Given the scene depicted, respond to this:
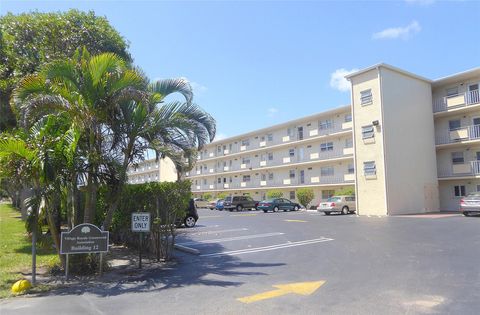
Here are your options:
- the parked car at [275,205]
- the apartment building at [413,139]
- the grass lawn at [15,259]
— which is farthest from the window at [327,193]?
the grass lawn at [15,259]

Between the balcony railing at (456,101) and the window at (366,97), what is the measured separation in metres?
6.14

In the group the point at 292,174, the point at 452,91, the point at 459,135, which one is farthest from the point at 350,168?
the point at 452,91

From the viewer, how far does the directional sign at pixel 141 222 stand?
9.70m

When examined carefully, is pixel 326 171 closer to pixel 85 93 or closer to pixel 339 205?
pixel 339 205

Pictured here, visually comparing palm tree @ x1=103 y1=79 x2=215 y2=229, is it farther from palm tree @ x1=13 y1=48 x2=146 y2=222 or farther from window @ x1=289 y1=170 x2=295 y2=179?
window @ x1=289 y1=170 x2=295 y2=179

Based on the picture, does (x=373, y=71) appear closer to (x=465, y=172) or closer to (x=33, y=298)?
(x=465, y=172)

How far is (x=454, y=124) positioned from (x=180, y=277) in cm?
2882

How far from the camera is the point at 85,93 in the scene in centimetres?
878

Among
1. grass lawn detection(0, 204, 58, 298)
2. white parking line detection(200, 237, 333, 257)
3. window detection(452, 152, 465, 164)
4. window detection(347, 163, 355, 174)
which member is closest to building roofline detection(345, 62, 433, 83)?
window detection(452, 152, 465, 164)

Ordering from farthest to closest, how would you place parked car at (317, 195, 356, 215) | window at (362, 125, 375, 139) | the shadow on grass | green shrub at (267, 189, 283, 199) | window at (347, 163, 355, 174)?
green shrub at (267, 189, 283, 199) → window at (347, 163, 355, 174) → parked car at (317, 195, 356, 215) → window at (362, 125, 375, 139) → the shadow on grass

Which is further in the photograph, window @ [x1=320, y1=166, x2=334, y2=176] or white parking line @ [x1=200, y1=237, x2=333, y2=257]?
window @ [x1=320, y1=166, x2=334, y2=176]

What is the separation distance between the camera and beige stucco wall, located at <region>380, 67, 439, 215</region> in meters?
27.7

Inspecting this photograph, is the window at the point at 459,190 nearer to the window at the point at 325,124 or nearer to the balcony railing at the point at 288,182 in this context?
the balcony railing at the point at 288,182

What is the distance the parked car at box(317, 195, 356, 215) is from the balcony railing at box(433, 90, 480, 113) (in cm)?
976
